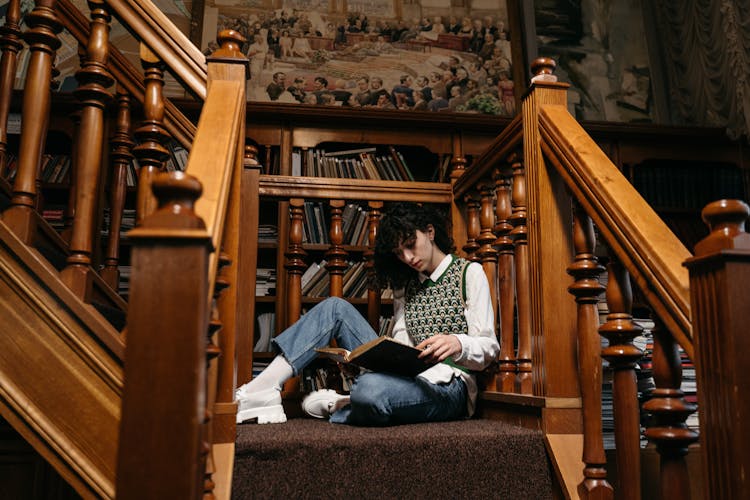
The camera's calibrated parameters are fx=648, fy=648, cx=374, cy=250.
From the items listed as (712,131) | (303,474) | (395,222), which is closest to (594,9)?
(712,131)

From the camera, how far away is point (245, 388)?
5.86 feet

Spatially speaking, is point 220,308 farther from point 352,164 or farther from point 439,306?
point 352,164

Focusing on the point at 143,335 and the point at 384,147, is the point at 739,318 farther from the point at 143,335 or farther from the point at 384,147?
the point at 384,147

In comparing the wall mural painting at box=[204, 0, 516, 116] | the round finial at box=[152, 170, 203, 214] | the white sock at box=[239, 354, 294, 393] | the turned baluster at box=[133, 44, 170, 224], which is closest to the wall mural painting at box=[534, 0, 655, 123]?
the wall mural painting at box=[204, 0, 516, 116]

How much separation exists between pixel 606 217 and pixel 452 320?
829mm

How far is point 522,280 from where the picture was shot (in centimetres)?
168

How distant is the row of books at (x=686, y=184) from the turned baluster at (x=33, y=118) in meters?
3.14

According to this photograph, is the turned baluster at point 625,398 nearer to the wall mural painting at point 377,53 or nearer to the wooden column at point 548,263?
the wooden column at point 548,263

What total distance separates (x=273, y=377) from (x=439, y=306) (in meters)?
0.55

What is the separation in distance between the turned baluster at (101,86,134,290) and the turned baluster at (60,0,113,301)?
2.07 feet

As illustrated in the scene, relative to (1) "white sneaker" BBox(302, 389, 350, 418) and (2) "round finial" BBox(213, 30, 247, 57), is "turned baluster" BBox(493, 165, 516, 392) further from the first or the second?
(2) "round finial" BBox(213, 30, 247, 57)

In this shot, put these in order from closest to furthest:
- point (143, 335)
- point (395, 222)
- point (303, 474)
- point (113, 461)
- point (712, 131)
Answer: point (143, 335)
point (113, 461)
point (303, 474)
point (395, 222)
point (712, 131)

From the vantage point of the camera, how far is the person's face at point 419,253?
2057 millimetres

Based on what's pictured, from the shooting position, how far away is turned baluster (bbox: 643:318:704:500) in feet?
3.26
